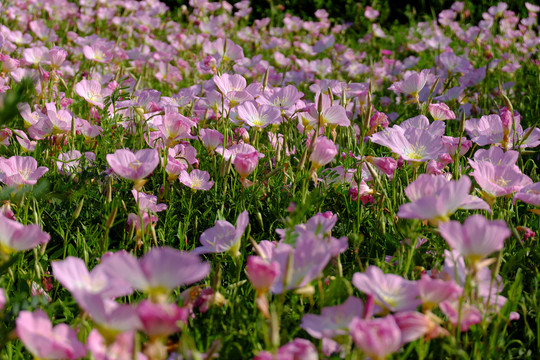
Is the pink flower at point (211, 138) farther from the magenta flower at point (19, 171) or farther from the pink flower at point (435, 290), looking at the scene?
the pink flower at point (435, 290)

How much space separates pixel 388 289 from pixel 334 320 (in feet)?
0.44

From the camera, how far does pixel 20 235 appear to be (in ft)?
3.67

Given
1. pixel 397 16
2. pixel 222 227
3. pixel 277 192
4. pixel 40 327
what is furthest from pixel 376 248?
pixel 397 16

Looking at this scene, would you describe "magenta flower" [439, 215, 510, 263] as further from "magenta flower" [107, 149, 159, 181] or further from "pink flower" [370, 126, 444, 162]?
"magenta flower" [107, 149, 159, 181]

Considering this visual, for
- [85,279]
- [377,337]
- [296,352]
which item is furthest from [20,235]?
[377,337]

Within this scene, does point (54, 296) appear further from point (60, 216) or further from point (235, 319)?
point (235, 319)

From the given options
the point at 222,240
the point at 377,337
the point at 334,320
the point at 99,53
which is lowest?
the point at 99,53

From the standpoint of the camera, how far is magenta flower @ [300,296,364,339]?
3.28ft

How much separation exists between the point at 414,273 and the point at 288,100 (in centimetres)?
104

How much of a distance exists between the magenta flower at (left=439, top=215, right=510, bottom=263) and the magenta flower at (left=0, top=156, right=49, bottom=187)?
1239 mm

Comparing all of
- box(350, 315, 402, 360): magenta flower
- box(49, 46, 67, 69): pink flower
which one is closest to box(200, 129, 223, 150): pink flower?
box(49, 46, 67, 69): pink flower

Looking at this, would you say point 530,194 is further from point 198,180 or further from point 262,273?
point 198,180

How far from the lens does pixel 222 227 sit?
1.41 meters

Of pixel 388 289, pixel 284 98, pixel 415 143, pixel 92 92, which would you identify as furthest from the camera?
pixel 92 92
